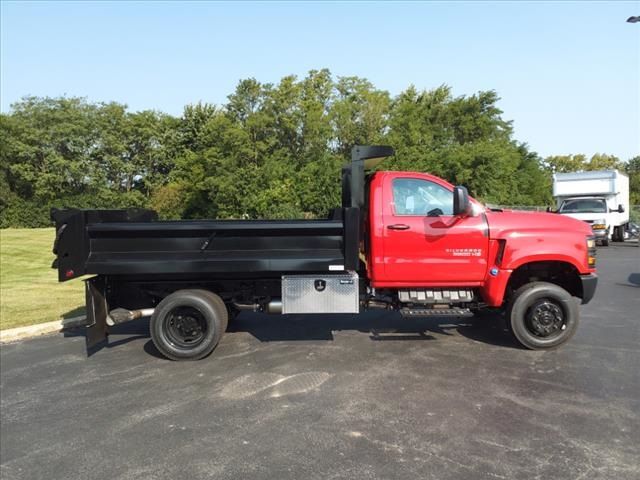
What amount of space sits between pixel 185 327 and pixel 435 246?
10.5 ft

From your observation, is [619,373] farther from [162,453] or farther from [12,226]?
[12,226]

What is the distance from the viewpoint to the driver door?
19.3 feet

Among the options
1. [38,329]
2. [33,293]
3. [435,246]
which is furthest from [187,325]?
[33,293]

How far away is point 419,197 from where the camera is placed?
606cm

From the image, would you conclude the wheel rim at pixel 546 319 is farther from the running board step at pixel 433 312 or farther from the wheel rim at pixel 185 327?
the wheel rim at pixel 185 327

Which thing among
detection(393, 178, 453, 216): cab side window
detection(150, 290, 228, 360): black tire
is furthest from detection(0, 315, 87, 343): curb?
detection(393, 178, 453, 216): cab side window

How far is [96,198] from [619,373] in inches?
2198

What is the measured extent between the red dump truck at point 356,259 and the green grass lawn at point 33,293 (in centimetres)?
288

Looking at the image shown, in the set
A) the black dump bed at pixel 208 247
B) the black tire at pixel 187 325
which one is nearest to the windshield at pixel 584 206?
the black dump bed at pixel 208 247

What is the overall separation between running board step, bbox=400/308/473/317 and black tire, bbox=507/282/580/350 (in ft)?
1.93

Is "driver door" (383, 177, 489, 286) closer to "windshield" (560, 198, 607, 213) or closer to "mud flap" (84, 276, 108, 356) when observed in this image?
"mud flap" (84, 276, 108, 356)

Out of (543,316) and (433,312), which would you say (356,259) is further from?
(543,316)

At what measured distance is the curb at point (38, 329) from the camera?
276 inches

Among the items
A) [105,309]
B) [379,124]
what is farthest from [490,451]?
[379,124]
